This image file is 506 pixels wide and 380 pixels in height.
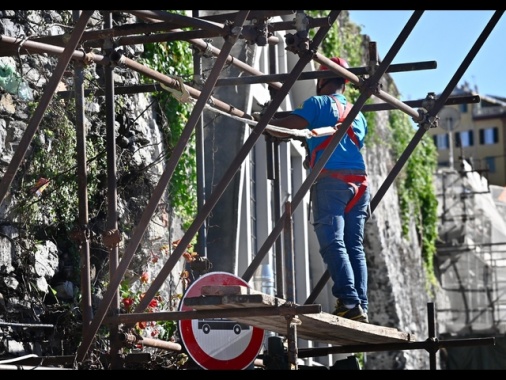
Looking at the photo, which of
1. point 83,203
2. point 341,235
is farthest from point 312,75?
point 83,203

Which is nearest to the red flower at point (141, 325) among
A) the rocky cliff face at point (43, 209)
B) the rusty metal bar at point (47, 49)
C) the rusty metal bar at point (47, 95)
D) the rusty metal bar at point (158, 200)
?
the rocky cliff face at point (43, 209)

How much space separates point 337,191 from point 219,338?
1.53m

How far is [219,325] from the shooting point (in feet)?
23.0

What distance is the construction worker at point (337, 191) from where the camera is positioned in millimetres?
7934

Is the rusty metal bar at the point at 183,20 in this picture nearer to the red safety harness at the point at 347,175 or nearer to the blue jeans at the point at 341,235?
the red safety harness at the point at 347,175

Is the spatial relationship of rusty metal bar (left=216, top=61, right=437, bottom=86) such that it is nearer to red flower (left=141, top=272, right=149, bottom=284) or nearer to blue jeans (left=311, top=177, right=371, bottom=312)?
blue jeans (left=311, top=177, right=371, bottom=312)

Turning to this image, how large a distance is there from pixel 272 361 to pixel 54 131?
2.34 meters

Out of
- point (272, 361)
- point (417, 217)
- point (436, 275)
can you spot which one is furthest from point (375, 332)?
point (436, 275)

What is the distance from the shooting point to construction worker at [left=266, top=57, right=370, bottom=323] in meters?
7.93

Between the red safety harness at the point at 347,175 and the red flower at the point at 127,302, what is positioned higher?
the red safety harness at the point at 347,175

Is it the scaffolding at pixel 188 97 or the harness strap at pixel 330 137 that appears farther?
the harness strap at pixel 330 137

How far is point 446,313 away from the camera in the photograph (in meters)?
24.9

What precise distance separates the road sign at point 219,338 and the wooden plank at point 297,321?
120mm
